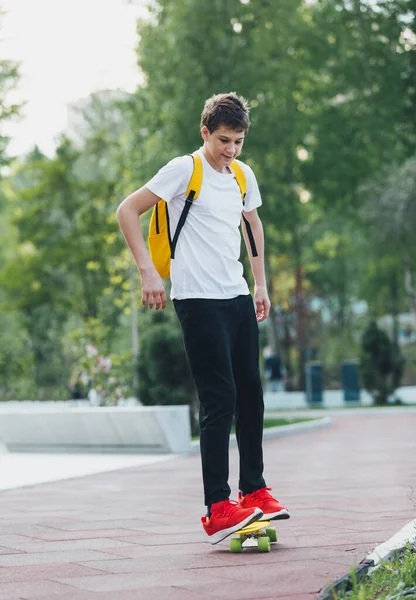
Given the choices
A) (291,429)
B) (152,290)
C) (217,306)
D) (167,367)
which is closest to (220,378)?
(217,306)

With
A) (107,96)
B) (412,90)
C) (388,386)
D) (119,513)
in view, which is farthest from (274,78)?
(107,96)

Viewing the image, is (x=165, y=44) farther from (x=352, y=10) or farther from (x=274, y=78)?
(x=352, y=10)

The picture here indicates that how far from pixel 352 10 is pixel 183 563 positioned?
27.8 metres

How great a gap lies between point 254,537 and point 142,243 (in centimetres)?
151

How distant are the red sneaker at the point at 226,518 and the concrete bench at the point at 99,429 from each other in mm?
7832

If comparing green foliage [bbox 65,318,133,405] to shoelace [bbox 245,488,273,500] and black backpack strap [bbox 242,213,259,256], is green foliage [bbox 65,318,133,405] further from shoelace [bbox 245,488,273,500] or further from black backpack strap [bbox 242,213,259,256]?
shoelace [bbox 245,488,273,500]

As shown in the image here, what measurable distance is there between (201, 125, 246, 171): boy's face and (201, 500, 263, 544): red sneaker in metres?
1.65

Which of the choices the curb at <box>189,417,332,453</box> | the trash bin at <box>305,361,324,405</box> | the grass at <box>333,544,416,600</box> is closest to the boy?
the grass at <box>333,544,416,600</box>

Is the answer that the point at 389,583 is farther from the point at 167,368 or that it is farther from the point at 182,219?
the point at 167,368

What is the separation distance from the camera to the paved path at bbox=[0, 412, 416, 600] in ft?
15.1

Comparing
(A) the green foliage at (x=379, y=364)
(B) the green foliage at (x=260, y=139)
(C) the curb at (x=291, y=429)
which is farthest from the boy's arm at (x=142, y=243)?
(A) the green foliage at (x=379, y=364)

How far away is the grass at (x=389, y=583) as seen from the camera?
3.99 meters

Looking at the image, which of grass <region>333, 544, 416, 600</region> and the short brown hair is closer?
grass <region>333, 544, 416, 600</region>

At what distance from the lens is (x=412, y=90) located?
31000 mm
